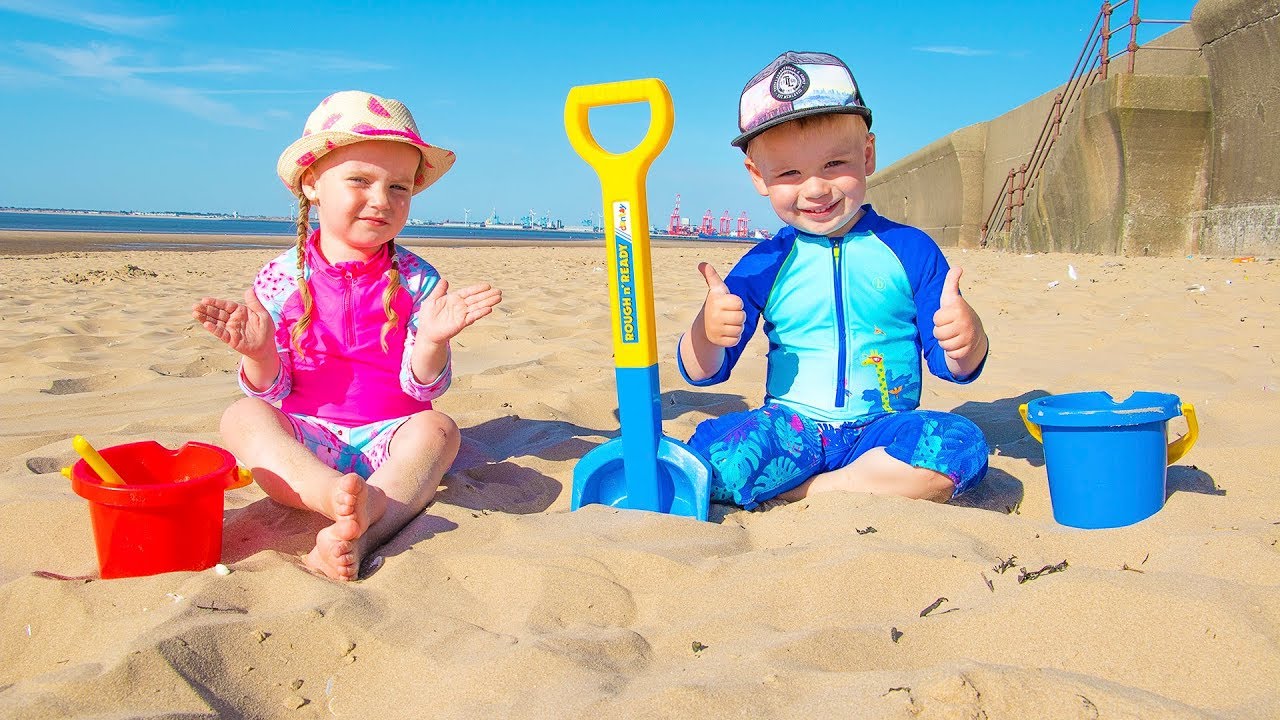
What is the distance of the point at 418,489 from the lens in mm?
2014

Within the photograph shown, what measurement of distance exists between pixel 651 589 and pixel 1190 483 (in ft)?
4.27

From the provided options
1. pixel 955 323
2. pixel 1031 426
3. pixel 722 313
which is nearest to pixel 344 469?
pixel 722 313

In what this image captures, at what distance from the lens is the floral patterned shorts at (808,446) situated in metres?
2.05

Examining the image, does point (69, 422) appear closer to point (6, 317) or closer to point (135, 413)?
point (135, 413)

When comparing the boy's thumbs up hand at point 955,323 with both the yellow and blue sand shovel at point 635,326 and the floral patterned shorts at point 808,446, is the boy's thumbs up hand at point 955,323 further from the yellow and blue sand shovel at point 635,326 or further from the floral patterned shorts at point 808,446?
the yellow and blue sand shovel at point 635,326

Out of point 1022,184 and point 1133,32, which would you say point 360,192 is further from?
point 1022,184

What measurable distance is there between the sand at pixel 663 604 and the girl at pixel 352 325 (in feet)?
0.59

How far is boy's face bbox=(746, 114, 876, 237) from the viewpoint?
2.10 metres

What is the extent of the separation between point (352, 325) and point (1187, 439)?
193 centimetres

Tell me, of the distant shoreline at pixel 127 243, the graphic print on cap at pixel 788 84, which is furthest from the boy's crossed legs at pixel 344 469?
the distant shoreline at pixel 127 243

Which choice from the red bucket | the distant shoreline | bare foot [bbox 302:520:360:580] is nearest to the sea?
the distant shoreline

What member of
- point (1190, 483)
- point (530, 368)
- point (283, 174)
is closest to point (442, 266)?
point (530, 368)

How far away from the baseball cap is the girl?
74cm

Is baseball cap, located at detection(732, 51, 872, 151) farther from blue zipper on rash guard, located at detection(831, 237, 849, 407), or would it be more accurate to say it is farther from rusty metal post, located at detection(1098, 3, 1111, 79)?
rusty metal post, located at detection(1098, 3, 1111, 79)
